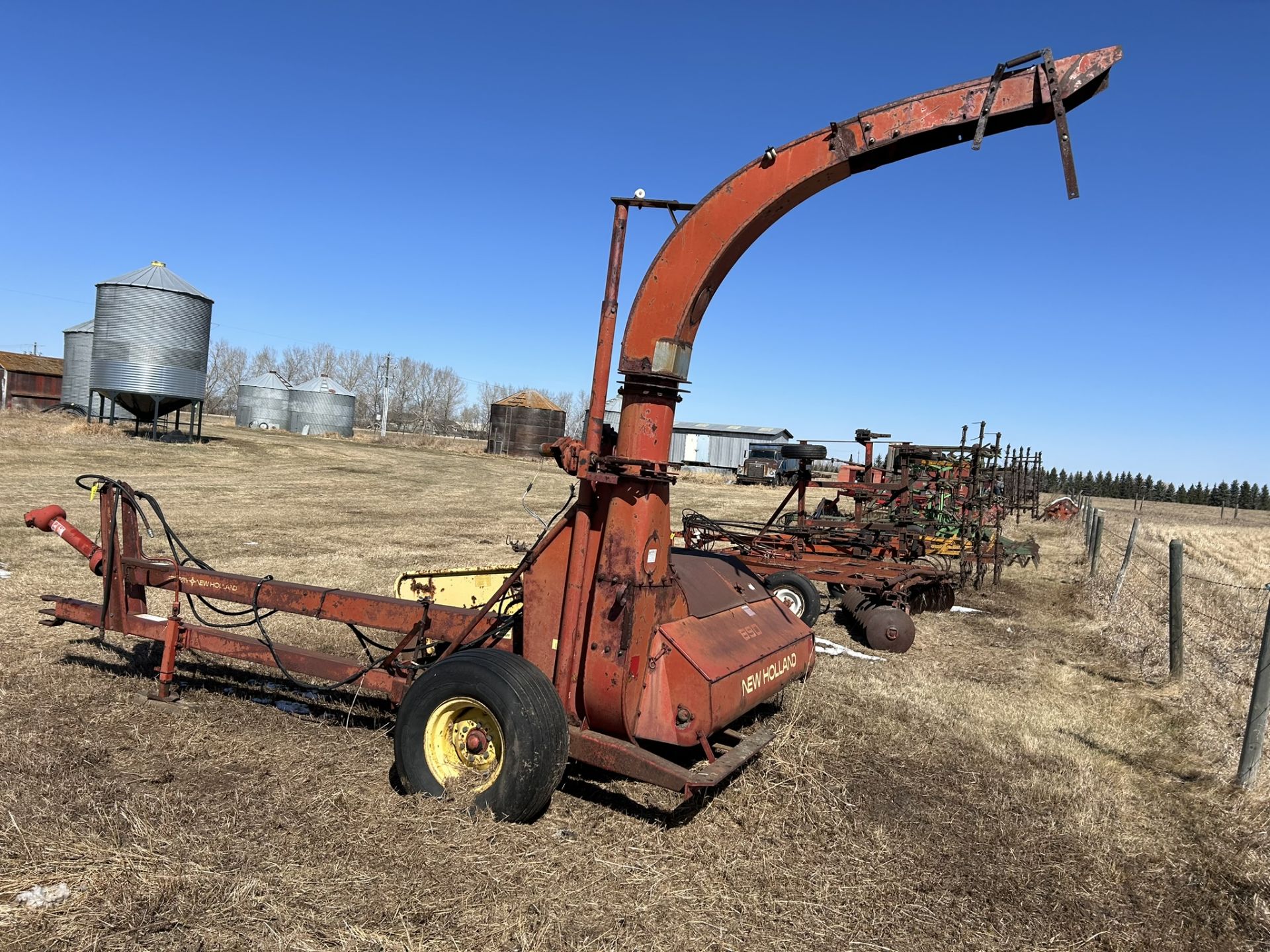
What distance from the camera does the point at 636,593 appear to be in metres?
4.13

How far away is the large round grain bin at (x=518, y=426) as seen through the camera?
1916 inches

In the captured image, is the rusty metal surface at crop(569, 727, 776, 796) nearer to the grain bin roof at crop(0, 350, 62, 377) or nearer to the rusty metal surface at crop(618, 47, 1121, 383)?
the rusty metal surface at crop(618, 47, 1121, 383)

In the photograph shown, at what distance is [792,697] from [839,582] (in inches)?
165

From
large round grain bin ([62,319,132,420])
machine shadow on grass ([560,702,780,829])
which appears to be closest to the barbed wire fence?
machine shadow on grass ([560,702,780,829])

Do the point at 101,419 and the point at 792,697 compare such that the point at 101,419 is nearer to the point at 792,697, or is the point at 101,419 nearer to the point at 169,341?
the point at 169,341

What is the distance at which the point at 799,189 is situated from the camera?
13.4 feet

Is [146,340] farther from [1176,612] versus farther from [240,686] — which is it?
[1176,612]

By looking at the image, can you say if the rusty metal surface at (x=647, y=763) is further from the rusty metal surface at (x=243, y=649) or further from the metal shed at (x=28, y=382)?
the metal shed at (x=28, y=382)

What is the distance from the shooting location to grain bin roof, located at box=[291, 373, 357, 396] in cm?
5306

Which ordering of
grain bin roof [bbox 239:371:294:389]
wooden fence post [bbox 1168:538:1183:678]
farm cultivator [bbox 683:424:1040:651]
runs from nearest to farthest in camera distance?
wooden fence post [bbox 1168:538:1183:678], farm cultivator [bbox 683:424:1040:651], grain bin roof [bbox 239:371:294:389]

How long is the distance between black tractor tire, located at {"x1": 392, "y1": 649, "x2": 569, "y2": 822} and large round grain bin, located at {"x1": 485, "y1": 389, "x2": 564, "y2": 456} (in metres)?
44.3

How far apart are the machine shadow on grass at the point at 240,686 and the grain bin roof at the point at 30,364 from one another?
52269 mm

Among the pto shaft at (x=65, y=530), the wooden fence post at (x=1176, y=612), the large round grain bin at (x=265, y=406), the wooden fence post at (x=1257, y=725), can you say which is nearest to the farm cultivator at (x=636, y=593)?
the pto shaft at (x=65, y=530)

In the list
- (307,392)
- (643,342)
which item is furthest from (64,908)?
(307,392)
